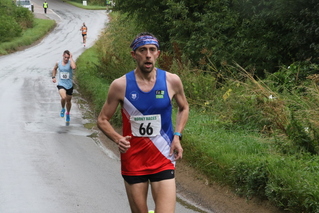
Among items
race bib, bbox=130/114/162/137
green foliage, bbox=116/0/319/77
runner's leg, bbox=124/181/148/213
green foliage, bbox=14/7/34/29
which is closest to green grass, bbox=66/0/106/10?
green foliage, bbox=14/7/34/29

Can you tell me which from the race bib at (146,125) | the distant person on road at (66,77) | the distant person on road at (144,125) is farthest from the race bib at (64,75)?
the race bib at (146,125)

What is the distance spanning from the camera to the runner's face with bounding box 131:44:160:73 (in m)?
5.62

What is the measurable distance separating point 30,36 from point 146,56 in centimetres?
4639

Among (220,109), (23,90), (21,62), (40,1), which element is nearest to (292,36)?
(220,109)

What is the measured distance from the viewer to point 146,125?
5.62 metres

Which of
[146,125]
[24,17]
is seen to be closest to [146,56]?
[146,125]

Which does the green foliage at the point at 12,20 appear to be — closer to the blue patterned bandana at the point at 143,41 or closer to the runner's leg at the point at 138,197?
the blue patterned bandana at the point at 143,41

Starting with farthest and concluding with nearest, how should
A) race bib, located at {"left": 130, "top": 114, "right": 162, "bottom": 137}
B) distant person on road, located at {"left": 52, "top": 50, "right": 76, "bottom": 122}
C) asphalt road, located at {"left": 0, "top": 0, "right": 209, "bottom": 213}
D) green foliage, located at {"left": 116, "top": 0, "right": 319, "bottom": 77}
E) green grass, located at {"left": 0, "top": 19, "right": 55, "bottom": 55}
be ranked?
green grass, located at {"left": 0, "top": 19, "right": 55, "bottom": 55}
distant person on road, located at {"left": 52, "top": 50, "right": 76, "bottom": 122}
green foliage, located at {"left": 116, "top": 0, "right": 319, "bottom": 77}
asphalt road, located at {"left": 0, "top": 0, "right": 209, "bottom": 213}
race bib, located at {"left": 130, "top": 114, "right": 162, "bottom": 137}

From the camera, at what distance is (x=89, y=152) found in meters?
12.9

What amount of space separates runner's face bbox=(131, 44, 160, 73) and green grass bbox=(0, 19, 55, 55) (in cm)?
3657

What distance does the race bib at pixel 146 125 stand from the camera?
18.4 feet

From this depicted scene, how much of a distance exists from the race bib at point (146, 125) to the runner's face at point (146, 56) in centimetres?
41

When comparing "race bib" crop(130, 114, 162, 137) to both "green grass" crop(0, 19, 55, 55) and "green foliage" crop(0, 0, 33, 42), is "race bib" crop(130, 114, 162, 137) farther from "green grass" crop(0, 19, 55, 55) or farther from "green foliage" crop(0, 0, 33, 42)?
"green foliage" crop(0, 0, 33, 42)

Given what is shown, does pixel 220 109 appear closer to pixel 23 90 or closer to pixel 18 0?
pixel 23 90
